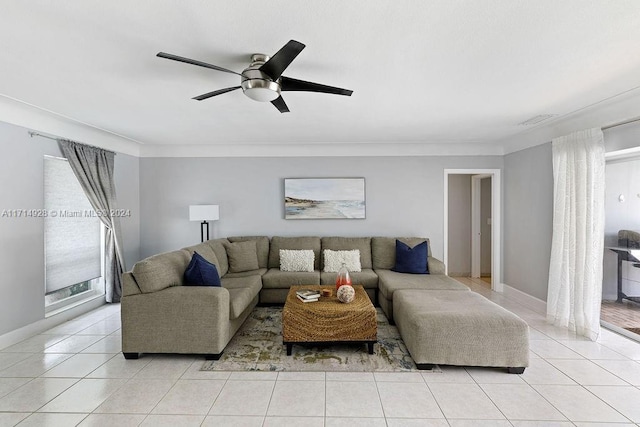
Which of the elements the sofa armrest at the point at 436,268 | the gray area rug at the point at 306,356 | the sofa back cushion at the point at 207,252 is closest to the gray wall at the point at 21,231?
the sofa back cushion at the point at 207,252

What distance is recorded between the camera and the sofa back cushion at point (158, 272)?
9.46ft

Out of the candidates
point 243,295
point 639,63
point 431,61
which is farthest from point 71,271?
point 639,63

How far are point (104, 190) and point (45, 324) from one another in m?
1.79

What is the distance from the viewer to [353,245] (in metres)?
4.93

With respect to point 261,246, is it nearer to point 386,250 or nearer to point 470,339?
point 386,250

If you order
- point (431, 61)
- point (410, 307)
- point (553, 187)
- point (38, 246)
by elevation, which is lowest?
point (410, 307)

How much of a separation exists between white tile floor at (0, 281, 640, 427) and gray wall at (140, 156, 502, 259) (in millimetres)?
2544

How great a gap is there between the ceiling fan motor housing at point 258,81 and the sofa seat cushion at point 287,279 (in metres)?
2.69

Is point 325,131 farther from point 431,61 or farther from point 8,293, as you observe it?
point 8,293

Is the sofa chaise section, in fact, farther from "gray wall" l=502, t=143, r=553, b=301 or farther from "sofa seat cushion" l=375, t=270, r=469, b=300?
"gray wall" l=502, t=143, r=553, b=301

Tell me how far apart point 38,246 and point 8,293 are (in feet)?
1.83

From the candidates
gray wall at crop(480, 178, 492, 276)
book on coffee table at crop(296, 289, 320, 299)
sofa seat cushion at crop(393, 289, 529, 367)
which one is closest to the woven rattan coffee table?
book on coffee table at crop(296, 289, 320, 299)

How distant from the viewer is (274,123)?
12.8 ft

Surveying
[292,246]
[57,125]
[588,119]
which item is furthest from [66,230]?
[588,119]
